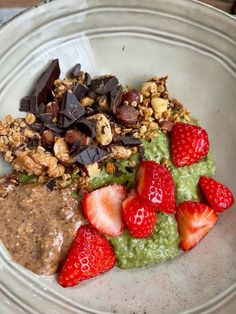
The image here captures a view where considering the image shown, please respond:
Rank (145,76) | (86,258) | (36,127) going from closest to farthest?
(86,258) < (36,127) < (145,76)

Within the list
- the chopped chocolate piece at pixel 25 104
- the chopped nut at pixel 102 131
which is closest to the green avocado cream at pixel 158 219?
the chopped nut at pixel 102 131

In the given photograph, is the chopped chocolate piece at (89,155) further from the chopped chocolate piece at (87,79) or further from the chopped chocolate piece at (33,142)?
the chopped chocolate piece at (87,79)

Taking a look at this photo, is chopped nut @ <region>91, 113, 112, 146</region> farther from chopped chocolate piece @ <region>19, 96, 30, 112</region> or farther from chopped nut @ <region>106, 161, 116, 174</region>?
chopped chocolate piece @ <region>19, 96, 30, 112</region>

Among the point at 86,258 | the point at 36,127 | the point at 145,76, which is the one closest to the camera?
the point at 86,258

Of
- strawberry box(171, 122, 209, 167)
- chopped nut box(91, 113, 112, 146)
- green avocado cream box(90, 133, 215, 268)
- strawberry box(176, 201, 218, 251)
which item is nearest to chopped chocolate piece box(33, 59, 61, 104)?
chopped nut box(91, 113, 112, 146)

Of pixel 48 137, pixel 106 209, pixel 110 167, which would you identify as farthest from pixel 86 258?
pixel 48 137

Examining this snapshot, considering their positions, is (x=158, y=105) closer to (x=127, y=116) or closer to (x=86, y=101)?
(x=127, y=116)
